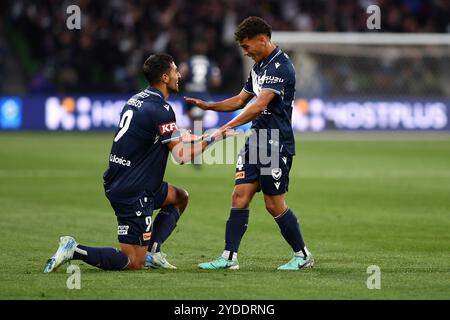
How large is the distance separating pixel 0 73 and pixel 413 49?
12.1 meters

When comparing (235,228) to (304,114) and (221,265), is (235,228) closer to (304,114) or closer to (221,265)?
(221,265)

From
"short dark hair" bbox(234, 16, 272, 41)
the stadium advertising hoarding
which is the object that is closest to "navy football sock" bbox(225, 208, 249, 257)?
"short dark hair" bbox(234, 16, 272, 41)

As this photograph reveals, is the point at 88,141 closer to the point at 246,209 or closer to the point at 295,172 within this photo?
the point at 295,172

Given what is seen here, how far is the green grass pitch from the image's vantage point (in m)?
7.85

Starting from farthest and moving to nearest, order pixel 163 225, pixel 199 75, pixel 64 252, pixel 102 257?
1. pixel 199 75
2. pixel 163 225
3. pixel 102 257
4. pixel 64 252

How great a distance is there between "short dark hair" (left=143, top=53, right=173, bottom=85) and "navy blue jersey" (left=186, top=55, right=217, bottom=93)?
1219 cm

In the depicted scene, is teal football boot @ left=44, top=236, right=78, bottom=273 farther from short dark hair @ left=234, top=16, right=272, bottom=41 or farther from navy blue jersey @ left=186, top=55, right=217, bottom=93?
navy blue jersey @ left=186, top=55, right=217, bottom=93

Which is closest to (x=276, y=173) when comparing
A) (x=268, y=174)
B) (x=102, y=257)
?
(x=268, y=174)

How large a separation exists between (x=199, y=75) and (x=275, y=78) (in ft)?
40.6

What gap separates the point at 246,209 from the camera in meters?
9.09

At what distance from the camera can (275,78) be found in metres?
8.88

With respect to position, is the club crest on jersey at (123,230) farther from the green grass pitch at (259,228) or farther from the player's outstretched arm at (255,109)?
the player's outstretched arm at (255,109)

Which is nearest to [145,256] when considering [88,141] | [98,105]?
[88,141]

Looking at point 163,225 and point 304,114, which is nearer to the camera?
point 163,225
